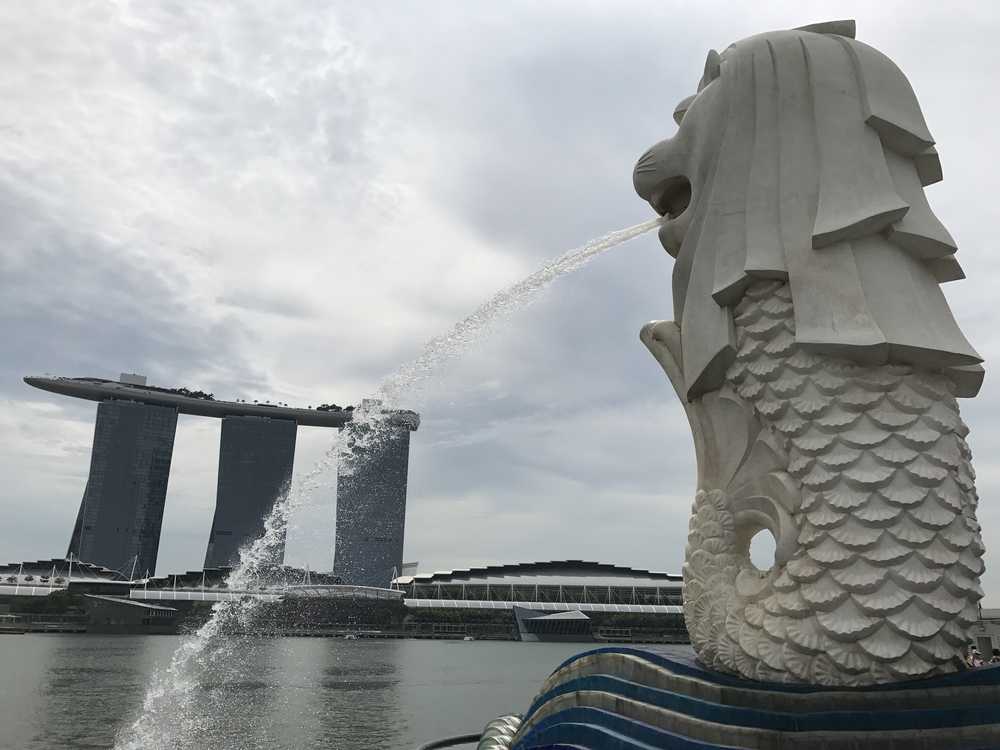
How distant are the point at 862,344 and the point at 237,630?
198ft

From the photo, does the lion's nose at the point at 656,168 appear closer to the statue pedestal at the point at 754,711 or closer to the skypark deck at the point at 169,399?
the statue pedestal at the point at 754,711

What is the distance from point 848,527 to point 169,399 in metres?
114

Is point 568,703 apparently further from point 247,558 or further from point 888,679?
point 247,558

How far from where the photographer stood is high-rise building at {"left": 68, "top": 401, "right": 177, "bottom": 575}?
328 ft

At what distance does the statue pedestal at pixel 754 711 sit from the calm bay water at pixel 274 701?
927cm

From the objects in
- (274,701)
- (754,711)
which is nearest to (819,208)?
(754,711)

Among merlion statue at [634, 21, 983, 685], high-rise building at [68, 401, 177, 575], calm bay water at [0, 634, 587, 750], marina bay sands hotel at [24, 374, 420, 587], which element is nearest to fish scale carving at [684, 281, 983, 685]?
merlion statue at [634, 21, 983, 685]

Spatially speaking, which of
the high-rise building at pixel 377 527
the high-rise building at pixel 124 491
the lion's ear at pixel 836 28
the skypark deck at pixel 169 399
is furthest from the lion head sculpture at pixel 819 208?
the high-rise building at pixel 124 491

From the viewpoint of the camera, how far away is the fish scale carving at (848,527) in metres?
5.20

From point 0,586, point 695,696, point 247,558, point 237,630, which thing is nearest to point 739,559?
point 695,696

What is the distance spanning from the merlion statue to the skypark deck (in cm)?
9773

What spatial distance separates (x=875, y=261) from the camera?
6.09 meters

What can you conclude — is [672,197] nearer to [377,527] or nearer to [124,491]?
[377,527]

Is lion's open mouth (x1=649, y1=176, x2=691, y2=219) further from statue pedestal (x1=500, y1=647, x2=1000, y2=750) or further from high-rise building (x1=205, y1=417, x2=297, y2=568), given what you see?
high-rise building (x1=205, y1=417, x2=297, y2=568)
